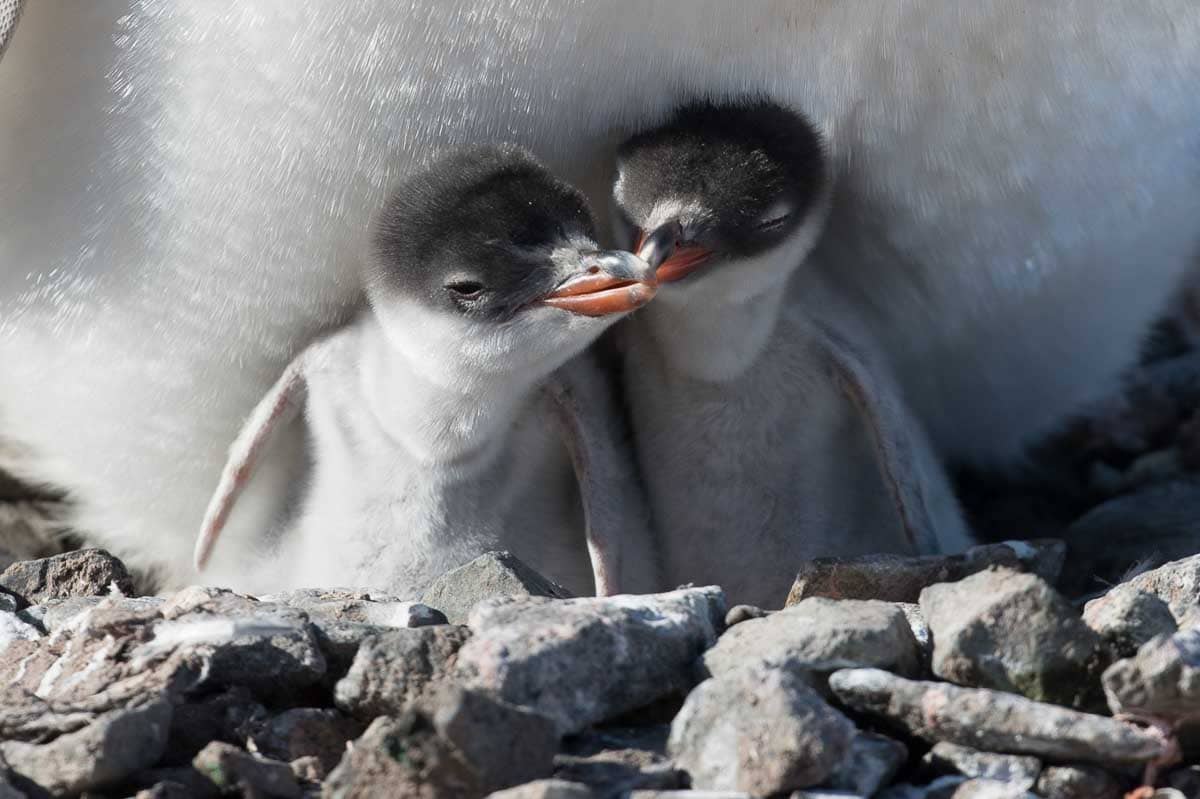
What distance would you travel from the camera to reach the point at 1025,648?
2.14 meters

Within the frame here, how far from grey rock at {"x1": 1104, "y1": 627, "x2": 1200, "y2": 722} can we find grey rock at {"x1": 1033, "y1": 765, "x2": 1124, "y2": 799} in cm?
9

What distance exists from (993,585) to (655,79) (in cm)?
111

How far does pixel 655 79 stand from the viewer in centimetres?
299

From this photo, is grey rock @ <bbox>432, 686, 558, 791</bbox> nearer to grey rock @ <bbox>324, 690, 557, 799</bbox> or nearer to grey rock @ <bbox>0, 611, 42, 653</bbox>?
grey rock @ <bbox>324, 690, 557, 799</bbox>

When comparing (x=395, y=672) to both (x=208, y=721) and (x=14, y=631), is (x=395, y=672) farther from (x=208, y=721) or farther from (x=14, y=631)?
(x=14, y=631)

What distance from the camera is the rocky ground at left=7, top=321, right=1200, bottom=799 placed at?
1920mm

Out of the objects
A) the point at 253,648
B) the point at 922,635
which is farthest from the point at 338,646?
the point at 922,635

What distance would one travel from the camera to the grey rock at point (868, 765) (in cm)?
197

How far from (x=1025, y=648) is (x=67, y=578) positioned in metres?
1.56

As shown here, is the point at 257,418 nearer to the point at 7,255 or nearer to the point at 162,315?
the point at 162,315

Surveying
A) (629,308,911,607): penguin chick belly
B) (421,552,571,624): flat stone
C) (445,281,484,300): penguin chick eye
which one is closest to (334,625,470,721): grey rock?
(421,552,571,624): flat stone

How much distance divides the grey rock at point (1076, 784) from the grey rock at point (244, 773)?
0.78 metres

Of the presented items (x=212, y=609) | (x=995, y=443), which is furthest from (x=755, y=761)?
(x=995, y=443)

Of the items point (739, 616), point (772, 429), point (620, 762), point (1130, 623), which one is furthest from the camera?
point (772, 429)
